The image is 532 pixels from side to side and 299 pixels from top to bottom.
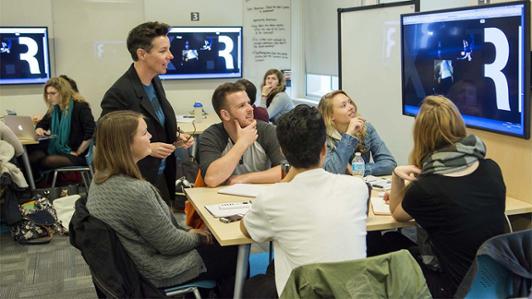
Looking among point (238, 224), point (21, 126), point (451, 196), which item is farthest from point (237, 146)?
point (21, 126)

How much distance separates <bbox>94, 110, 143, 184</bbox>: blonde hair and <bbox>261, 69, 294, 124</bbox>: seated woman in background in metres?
3.52

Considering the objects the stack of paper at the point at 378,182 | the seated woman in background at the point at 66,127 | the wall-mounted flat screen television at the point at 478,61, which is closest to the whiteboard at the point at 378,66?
the wall-mounted flat screen television at the point at 478,61

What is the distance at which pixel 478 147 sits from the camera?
2.26 m

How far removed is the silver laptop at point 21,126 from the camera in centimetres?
511

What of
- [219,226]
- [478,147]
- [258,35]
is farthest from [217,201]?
[258,35]

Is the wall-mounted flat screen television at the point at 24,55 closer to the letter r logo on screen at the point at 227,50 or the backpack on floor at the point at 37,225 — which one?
the letter r logo on screen at the point at 227,50

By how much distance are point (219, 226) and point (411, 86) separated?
160 cm

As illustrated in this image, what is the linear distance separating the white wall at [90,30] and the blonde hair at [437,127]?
4.94 m

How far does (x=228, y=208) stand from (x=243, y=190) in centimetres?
29

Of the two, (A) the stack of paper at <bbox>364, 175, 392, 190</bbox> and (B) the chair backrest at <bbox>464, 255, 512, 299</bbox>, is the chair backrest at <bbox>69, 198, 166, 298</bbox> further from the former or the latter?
(A) the stack of paper at <bbox>364, 175, 392, 190</bbox>

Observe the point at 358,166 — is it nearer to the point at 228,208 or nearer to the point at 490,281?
the point at 228,208

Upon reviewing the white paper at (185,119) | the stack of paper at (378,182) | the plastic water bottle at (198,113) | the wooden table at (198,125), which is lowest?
the stack of paper at (378,182)

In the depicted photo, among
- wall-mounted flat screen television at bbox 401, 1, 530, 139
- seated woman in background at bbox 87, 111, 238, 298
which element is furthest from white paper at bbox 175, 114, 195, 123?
seated woman in background at bbox 87, 111, 238, 298

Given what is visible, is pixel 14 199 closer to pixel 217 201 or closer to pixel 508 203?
pixel 217 201
